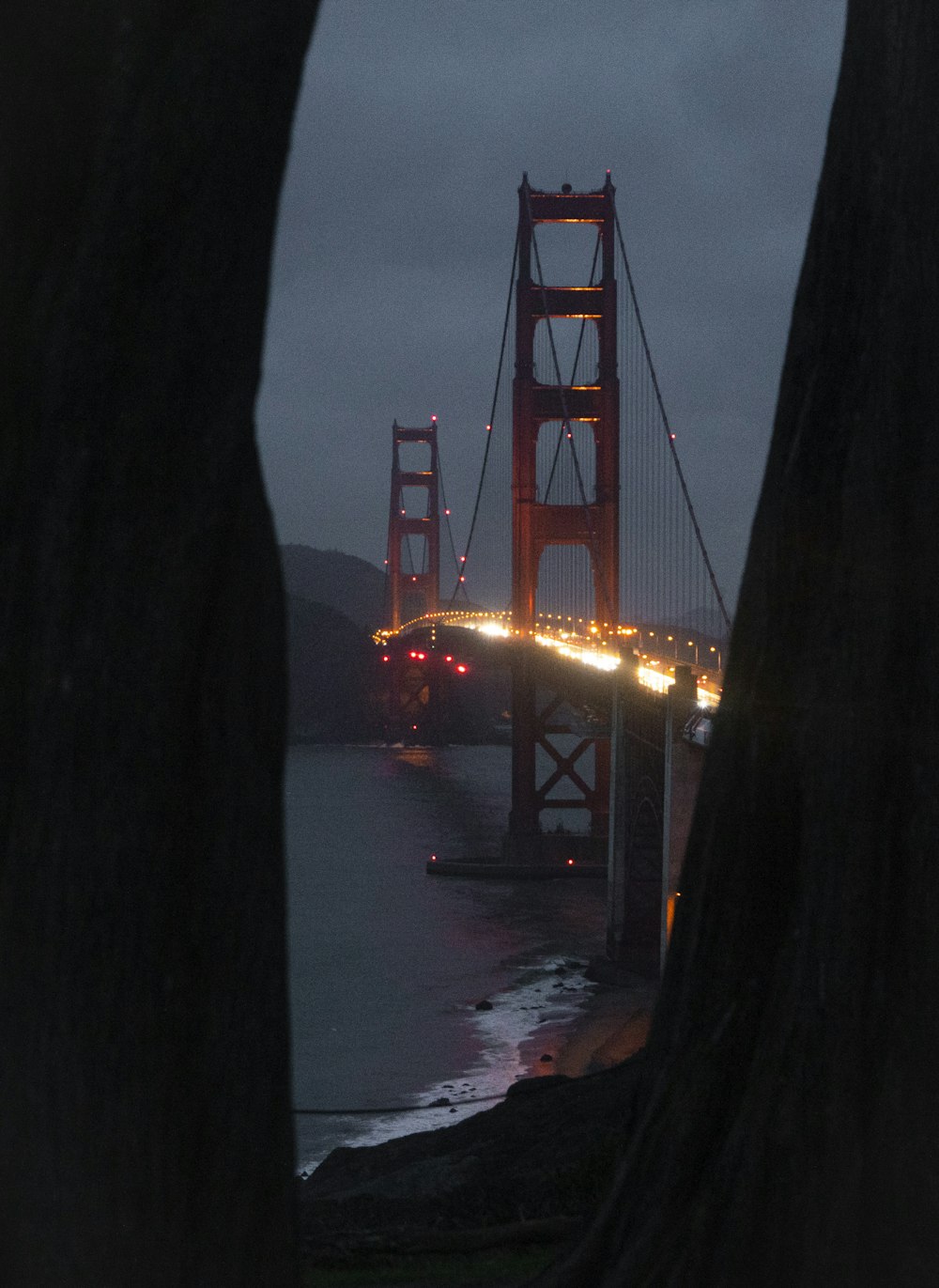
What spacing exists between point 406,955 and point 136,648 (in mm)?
27210

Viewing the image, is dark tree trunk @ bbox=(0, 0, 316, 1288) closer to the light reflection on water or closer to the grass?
the grass

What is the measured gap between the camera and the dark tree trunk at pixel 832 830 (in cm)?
269

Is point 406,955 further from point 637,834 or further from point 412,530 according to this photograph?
point 412,530

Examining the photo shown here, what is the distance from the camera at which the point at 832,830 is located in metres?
2.79

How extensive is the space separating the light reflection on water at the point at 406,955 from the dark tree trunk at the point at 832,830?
14.3 meters

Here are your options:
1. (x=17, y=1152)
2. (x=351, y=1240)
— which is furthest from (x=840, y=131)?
(x=351, y=1240)

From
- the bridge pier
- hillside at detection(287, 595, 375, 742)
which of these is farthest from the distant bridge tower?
the bridge pier

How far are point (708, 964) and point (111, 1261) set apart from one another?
1.26m

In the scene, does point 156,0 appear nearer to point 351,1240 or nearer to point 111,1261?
point 111,1261

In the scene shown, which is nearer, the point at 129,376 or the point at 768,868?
the point at 129,376

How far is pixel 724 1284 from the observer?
2.65 meters

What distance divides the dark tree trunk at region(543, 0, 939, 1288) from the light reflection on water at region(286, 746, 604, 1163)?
1426 cm

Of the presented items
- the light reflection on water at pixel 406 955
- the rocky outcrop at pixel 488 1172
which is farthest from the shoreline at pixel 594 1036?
the rocky outcrop at pixel 488 1172

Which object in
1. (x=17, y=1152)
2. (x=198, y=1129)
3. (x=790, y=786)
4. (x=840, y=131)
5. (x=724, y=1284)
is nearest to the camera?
(x=17, y=1152)
